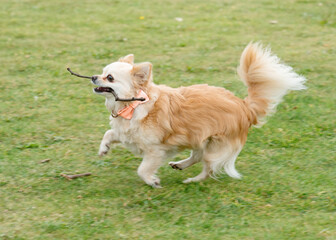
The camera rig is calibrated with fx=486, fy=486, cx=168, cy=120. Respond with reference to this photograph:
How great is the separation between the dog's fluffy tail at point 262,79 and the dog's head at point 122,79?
1.07 metres

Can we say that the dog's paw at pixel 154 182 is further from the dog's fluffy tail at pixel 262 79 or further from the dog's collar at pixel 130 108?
the dog's fluffy tail at pixel 262 79

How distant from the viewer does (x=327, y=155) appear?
5668mm

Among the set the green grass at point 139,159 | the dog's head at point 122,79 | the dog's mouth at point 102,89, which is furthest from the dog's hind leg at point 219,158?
the dog's mouth at point 102,89

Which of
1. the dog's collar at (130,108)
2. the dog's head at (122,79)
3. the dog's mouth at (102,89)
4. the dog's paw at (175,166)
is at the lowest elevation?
the dog's paw at (175,166)

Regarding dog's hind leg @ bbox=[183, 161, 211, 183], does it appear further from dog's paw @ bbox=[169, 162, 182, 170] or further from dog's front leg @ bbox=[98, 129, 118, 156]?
dog's front leg @ bbox=[98, 129, 118, 156]

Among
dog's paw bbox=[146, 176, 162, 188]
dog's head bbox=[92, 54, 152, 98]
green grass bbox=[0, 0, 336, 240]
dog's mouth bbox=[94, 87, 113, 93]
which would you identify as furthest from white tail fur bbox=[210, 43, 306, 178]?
dog's mouth bbox=[94, 87, 113, 93]

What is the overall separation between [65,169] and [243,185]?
1.96 metres

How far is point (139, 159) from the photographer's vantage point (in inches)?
226

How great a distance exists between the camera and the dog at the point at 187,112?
4.76 meters

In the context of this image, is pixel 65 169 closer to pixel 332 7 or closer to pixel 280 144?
pixel 280 144

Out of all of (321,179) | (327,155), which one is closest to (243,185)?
(321,179)

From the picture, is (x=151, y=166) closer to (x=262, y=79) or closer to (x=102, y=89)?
(x=102, y=89)

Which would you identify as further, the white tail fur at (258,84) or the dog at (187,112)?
the white tail fur at (258,84)

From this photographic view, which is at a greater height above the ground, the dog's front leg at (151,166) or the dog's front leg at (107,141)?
the dog's front leg at (107,141)
